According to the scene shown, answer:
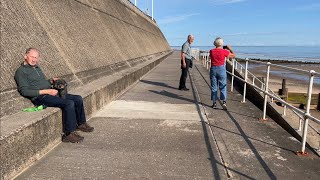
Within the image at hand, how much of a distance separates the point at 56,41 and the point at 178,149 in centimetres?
370

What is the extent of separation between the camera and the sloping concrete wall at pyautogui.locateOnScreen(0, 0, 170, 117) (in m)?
4.61

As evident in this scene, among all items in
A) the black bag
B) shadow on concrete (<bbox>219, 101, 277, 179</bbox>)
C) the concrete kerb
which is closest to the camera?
the concrete kerb

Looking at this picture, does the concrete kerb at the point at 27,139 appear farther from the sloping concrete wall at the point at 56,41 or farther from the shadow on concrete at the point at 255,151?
the shadow on concrete at the point at 255,151

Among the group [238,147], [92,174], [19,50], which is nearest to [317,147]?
[238,147]

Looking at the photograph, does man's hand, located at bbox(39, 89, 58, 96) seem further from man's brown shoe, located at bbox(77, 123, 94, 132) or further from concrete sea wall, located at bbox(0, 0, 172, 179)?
A: man's brown shoe, located at bbox(77, 123, 94, 132)

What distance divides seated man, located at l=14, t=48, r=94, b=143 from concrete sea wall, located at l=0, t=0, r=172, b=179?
112mm

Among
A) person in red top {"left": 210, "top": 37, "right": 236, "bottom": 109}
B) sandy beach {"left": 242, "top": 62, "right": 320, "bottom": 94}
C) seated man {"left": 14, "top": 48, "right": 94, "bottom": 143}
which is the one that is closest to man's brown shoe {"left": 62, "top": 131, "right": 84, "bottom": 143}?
seated man {"left": 14, "top": 48, "right": 94, "bottom": 143}

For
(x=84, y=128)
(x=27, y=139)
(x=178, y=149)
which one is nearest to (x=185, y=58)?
(x=84, y=128)

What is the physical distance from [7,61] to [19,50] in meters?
0.45

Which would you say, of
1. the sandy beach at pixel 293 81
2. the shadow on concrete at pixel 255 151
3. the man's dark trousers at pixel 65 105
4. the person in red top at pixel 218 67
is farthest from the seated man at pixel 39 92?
the sandy beach at pixel 293 81

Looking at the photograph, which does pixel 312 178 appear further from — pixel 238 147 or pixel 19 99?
pixel 19 99

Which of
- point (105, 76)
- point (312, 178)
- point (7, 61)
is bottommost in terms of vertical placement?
point (312, 178)

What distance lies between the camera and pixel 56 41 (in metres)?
6.77

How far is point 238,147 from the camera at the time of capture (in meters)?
4.75
